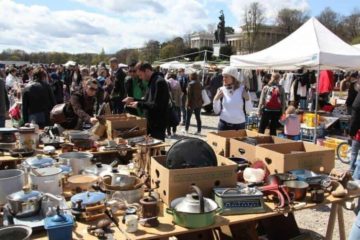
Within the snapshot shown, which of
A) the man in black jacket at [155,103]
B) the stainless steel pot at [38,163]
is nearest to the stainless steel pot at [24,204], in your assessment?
the stainless steel pot at [38,163]

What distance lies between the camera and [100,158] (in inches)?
145

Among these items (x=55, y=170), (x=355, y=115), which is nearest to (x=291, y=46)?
(x=355, y=115)

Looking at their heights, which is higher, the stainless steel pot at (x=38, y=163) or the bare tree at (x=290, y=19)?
the bare tree at (x=290, y=19)

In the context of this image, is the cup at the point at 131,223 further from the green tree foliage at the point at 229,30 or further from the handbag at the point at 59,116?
the green tree foliage at the point at 229,30

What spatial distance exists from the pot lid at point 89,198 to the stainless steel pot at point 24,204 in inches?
8.1

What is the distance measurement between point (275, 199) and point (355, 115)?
2.88 metres

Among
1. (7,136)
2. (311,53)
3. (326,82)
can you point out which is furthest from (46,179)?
(326,82)

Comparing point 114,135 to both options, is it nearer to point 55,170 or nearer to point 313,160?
point 55,170

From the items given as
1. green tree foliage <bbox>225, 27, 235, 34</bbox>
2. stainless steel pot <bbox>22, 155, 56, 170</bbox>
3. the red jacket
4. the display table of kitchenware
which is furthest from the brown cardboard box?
green tree foliage <bbox>225, 27, 235, 34</bbox>

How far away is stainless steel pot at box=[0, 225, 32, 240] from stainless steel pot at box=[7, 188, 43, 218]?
173mm

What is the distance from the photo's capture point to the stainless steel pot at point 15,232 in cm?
177

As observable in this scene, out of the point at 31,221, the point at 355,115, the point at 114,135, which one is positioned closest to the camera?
the point at 31,221

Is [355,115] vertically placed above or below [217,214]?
above

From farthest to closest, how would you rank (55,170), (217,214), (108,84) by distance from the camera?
1. (108,84)
2. (55,170)
3. (217,214)
